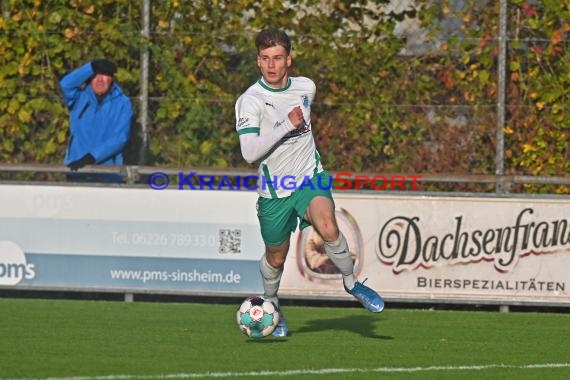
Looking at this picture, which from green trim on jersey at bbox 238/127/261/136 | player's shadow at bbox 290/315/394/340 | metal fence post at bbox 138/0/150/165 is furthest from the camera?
metal fence post at bbox 138/0/150/165

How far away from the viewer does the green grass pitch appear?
7.54m

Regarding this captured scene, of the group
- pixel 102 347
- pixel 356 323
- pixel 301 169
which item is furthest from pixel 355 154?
pixel 102 347

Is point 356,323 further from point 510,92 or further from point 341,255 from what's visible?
point 510,92

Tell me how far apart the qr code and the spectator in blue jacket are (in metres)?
1.59

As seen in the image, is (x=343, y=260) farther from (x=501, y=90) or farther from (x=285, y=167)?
(x=501, y=90)

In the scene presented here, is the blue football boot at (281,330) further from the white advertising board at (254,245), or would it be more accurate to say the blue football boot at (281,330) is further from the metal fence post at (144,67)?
the metal fence post at (144,67)

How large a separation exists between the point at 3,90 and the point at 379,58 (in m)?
3.89

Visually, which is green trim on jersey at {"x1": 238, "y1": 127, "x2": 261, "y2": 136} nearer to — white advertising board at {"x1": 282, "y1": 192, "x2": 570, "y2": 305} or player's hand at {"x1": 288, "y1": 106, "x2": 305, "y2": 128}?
player's hand at {"x1": 288, "y1": 106, "x2": 305, "y2": 128}

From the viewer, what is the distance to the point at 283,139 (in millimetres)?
9008

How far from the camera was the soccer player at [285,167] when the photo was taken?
8.88 metres

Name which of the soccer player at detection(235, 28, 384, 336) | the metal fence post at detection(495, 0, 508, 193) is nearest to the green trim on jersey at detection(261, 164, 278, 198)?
the soccer player at detection(235, 28, 384, 336)

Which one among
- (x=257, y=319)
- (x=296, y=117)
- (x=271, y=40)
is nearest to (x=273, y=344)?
(x=257, y=319)

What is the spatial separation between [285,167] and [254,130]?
1.62 feet

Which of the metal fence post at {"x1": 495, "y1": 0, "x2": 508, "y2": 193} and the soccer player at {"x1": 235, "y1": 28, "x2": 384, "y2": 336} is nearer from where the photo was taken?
the soccer player at {"x1": 235, "y1": 28, "x2": 384, "y2": 336}
